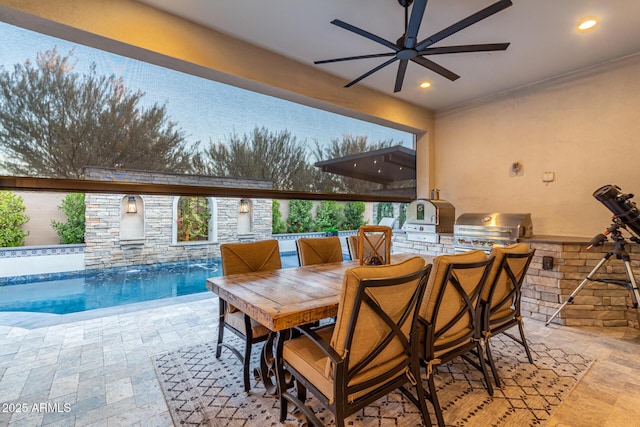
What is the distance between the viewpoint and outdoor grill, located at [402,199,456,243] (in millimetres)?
4699

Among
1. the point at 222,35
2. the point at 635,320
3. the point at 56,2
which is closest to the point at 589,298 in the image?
the point at 635,320

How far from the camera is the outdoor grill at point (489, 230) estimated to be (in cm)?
380

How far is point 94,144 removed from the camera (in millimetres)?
2688

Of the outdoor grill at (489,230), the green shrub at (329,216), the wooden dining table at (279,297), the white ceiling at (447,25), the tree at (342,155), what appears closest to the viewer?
the wooden dining table at (279,297)

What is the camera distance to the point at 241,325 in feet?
6.89

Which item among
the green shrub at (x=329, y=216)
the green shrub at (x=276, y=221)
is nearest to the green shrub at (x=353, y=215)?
→ the green shrub at (x=329, y=216)

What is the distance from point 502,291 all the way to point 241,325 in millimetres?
2039

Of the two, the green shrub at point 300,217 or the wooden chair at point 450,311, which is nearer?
the wooden chair at point 450,311

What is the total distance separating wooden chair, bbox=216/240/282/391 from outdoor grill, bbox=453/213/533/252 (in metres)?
2.98

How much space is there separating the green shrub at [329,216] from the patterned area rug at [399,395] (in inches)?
94.8

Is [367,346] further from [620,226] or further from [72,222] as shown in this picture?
[72,222]

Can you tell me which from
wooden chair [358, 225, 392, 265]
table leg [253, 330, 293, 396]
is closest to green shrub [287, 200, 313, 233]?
wooden chair [358, 225, 392, 265]

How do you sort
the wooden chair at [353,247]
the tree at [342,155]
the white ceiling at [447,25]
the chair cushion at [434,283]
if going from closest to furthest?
1. the chair cushion at [434,283]
2. the white ceiling at [447,25]
3. the wooden chair at [353,247]
4. the tree at [342,155]

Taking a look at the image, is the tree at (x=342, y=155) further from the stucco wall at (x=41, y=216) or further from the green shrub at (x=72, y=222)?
the stucco wall at (x=41, y=216)
